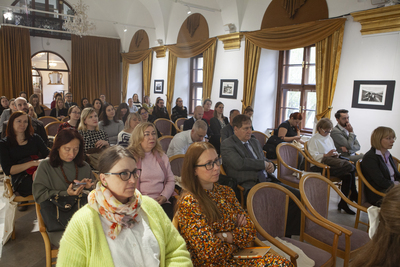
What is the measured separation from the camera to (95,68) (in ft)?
45.7

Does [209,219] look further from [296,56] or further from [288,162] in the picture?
[296,56]

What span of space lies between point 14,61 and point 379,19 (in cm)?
1281

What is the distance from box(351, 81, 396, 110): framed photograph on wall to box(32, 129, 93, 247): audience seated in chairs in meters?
5.24

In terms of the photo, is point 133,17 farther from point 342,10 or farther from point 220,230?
point 220,230

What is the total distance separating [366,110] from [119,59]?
468 inches

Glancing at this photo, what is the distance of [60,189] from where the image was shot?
8.24 ft

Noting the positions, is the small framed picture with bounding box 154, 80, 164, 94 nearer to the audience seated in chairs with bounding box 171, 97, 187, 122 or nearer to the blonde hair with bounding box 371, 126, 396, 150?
the audience seated in chairs with bounding box 171, 97, 187, 122

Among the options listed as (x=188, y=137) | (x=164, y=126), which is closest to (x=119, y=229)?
(x=188, y=137)

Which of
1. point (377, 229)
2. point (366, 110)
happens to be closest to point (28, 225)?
point (377, 229)

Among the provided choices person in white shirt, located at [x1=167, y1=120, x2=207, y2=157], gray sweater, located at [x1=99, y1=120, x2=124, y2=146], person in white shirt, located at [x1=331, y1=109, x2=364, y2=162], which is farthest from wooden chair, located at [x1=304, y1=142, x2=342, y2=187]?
gray sweater, located at [x1=99, y1=120, x2=124, y2=146]

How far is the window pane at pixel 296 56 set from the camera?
A: 7182 mm

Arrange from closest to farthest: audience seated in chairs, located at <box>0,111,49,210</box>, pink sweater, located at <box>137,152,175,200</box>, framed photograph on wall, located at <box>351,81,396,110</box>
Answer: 1. pink sweater, located at <box>137,152,175,200</box>
2. audience seated in chairs, located at <box>0,111,49,210</box>
3. framed photograph on wall, located at <box>351,81,396,110</box>

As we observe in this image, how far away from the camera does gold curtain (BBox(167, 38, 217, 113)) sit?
9.01 metres

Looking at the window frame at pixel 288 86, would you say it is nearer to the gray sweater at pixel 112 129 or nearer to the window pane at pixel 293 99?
the window pane at pixel 293 99
